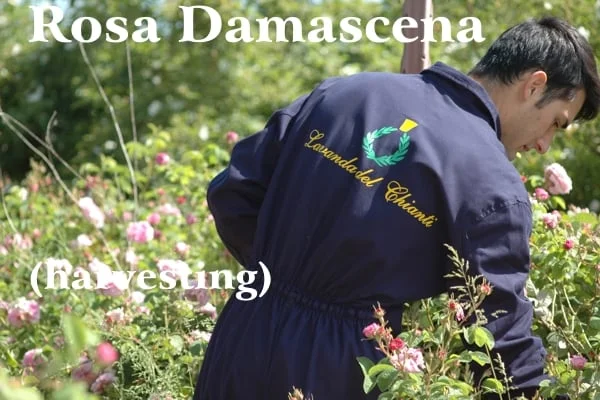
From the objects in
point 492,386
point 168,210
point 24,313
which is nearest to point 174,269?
point 24,313

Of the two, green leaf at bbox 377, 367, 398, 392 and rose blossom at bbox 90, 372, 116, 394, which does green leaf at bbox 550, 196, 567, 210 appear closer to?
rose blossom at bbox 90, 372, 116, 394

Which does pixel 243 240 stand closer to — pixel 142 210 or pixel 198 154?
pixel 198 154

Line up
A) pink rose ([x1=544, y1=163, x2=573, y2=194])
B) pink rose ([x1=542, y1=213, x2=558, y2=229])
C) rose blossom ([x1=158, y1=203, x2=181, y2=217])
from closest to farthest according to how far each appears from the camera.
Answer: pink rose ([x1=542, y1=213, x2=558, y2=229]), pink rose ([x1=544, y1=163, x2=573, y2=194]), rose blossom ([x1=158, y1=203, x2=181, y2=217])

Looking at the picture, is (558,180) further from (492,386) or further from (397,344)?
(397,344)

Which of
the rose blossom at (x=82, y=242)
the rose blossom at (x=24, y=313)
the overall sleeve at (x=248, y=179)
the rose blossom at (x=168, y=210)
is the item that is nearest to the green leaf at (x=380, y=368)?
the overall sleeve at (x=248, y=179)

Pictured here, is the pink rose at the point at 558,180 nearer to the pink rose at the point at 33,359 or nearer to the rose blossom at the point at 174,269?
the rose blossom at the point at 174,269

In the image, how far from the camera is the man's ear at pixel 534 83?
2645mm

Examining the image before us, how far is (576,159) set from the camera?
5328mm

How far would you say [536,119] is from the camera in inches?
107

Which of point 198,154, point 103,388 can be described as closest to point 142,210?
point 198,154

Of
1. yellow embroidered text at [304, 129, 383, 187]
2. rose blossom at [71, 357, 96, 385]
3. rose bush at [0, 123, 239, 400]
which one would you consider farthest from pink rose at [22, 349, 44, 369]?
yellow embroidered text at [304, 129, 383, 187]

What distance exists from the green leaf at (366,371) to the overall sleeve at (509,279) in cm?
27

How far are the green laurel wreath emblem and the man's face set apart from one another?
0.35 meters

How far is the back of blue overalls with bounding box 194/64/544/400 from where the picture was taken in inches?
96.0
